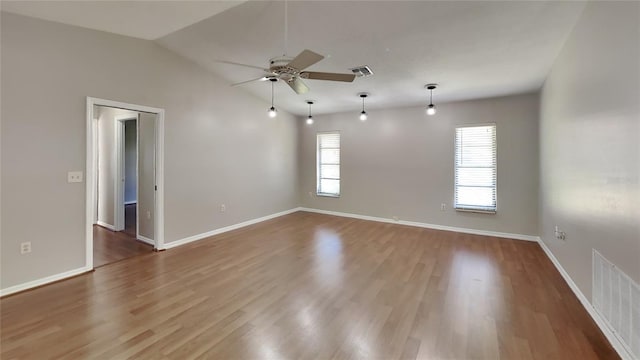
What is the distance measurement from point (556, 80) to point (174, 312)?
5.06 m

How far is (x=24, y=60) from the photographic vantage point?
2.95 meters

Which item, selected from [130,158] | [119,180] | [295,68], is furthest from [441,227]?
[130,158]

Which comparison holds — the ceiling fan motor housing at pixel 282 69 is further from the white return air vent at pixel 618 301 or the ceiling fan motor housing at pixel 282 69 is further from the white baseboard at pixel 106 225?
the white baseboard at pixel 106 225

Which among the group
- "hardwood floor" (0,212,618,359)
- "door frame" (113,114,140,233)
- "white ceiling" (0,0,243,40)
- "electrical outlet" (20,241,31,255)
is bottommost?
"hardwood floor" (0,212,618,359)

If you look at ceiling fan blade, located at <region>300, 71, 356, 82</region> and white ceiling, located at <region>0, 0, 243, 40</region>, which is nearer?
ceiling fan blade, located at <region>300, 71, 356, 82</region>

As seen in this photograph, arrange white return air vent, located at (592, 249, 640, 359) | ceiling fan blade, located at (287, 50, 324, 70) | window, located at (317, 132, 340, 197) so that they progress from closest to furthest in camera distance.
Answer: white return air vent, located at (592, 249, 640, 359) < ceiling fan blade, located at (287, 50, 324, 70) < window, located at (317, 132, 340, 197)

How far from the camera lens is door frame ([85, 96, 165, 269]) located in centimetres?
345

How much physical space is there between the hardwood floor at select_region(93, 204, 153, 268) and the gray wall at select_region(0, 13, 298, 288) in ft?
1.52

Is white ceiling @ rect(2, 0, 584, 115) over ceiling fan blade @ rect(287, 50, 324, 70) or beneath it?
over

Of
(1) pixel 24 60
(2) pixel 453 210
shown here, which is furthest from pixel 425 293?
(1) pixel 24 60

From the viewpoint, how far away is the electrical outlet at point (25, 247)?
2995mm

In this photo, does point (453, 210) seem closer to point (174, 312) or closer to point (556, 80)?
point (556, 80)

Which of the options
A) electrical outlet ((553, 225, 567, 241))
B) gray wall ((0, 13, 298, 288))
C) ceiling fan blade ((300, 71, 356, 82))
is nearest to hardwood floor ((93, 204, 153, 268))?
gray wall ((0, 13, 298, 288))

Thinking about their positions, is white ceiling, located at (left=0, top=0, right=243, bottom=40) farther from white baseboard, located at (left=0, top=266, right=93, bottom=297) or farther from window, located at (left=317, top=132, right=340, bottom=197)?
window, located at (left=317, top=132, right=340, bottom=197)
